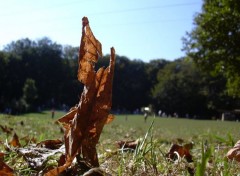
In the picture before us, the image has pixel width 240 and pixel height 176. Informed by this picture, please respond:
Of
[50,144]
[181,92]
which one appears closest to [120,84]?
[181,92]

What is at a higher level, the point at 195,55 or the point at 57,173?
the point at 195,55

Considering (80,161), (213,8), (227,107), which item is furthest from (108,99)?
(227,107)

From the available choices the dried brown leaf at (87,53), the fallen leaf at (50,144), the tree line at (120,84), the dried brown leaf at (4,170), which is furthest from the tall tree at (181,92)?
the dried brown leaf at (4,170)

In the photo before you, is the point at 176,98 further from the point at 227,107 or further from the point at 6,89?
the point at 6,89

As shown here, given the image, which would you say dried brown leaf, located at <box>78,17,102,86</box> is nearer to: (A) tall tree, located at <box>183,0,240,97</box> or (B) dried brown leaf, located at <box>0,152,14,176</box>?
(B) dried brown leaf, located at <box>0,152,14,176</box>

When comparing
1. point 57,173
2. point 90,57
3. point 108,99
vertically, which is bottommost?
point 57,173

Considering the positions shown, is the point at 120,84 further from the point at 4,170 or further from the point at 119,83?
the point at 4,170
